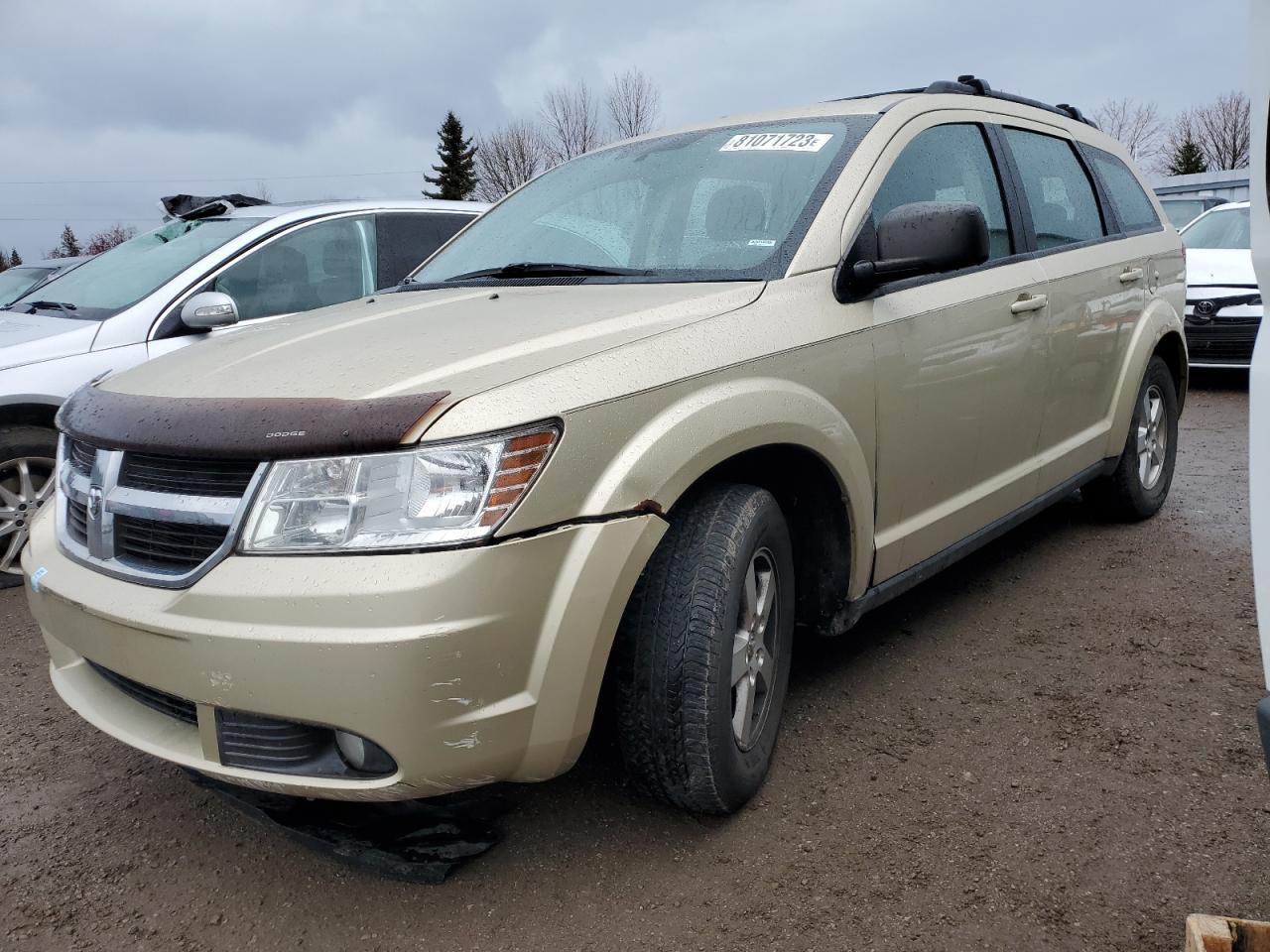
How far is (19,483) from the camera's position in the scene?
15.0 ft

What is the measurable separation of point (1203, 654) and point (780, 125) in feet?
7.04

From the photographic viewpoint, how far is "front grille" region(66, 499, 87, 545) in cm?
236

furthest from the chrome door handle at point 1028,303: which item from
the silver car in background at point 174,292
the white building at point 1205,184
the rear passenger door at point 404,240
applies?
the white building at point 1205,184

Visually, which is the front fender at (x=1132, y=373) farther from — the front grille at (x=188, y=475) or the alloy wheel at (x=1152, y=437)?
the front grille at (x=188, y=475)

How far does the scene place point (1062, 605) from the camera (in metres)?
3.87

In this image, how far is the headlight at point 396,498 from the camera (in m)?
1.92

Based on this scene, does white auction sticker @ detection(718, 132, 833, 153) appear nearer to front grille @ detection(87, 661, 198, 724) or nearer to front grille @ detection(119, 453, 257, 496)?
front grille @ detection(119, 453, 257, 496)

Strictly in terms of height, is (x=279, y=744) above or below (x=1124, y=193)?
below

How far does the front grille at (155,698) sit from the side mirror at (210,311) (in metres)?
2.46

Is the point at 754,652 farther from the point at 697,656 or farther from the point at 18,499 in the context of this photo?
the point at 18,499

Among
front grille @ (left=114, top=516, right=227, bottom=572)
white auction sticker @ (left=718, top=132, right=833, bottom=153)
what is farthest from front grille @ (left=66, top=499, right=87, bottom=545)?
white auction sticker @ (left=718, top=132, right=833, bottom=153)

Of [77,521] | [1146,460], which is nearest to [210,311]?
[77,521]

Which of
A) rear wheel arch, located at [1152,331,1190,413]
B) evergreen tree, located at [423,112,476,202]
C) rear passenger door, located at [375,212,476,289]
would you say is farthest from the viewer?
evergreen tree, located at [423,112,476,202]

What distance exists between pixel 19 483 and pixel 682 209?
3247 mm
